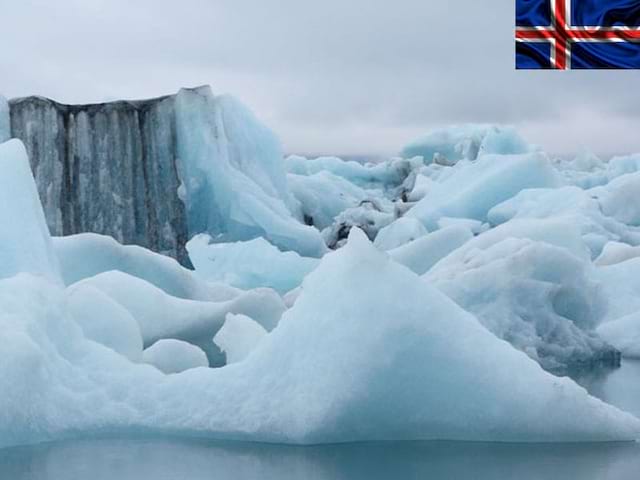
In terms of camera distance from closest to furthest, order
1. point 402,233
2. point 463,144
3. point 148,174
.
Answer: point 148,174
point 402,233
point 463,144

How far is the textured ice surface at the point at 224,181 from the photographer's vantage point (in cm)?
1638

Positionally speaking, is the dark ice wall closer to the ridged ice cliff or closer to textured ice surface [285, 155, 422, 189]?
the ridged ice cliff

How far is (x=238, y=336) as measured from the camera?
747cm

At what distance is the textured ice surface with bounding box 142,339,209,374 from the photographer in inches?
288

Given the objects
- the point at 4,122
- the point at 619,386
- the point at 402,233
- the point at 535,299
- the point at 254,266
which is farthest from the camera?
the point at 402,233

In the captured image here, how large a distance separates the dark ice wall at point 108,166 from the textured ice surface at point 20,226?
339 inches

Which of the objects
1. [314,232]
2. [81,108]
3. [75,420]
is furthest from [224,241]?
[75,420]

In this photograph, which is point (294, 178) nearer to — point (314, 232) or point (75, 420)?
point (314, 232)

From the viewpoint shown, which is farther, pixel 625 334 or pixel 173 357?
pixel 625 334

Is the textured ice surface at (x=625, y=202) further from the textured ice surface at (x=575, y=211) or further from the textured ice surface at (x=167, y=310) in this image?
the textured ice surface at (x=167, y=310)

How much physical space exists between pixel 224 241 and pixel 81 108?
279 centimetres

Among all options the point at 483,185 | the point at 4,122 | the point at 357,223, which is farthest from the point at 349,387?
the point at 357,223

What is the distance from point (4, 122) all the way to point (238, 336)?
9349mm

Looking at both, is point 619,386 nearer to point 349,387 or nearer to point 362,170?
point 349,387
